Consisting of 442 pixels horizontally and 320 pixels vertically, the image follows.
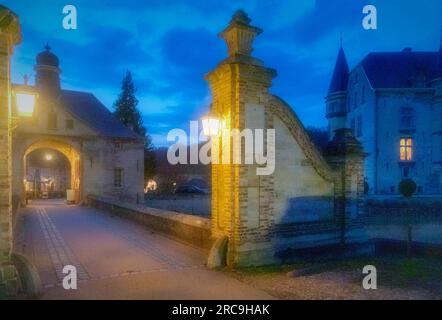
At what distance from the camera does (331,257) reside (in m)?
9.56

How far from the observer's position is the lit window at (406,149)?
1337 inches

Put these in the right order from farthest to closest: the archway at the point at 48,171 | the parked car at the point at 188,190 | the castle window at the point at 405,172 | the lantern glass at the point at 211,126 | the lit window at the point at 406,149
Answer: the parked car at the point at 188,190 → the archway at the point at 48,171 → the lit window at the point at 406,149 → the castle window at the point at 405,172 → the lantern glass at the point at 211,126

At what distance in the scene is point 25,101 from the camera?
23.9 feet

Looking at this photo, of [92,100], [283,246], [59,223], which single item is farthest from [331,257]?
[92,100]

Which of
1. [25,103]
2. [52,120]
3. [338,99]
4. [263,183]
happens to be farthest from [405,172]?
[25,103]

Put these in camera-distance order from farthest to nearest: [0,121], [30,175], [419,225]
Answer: [30,175] → [419,225] → [0,121]

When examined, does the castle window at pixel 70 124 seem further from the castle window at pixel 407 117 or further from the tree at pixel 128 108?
the castle window at pixel 407 117

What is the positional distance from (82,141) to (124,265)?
2145cm

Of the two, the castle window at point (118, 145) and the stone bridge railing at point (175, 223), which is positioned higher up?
the castle window at point (118, 145)

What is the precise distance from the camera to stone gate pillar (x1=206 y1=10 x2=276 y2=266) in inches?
316

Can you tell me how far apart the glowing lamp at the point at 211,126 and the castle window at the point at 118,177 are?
22.8m

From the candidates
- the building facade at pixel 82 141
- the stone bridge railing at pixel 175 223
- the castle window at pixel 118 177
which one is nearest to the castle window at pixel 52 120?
the building facade at pixel 82 141

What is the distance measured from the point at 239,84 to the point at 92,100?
29142 millimetres
